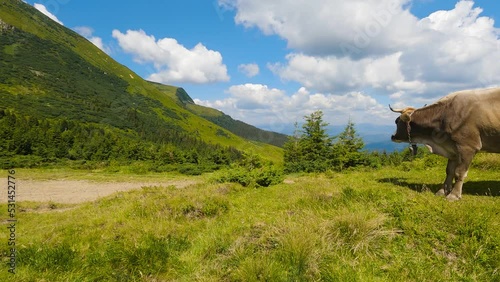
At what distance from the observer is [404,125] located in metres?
10.9

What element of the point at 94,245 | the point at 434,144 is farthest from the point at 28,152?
the point at 434,144

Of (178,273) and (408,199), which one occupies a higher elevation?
(408,199)

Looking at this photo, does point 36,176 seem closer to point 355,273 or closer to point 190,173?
point 190,173

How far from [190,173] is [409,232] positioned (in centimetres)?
4148

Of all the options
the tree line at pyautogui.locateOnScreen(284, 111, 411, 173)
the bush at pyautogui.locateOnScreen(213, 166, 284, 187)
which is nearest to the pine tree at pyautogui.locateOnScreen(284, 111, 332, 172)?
the tree line at pyautogui.locateOnScreen(284, 111, 411, 173)

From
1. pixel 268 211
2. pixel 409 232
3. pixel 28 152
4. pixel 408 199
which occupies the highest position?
pixel 408 199

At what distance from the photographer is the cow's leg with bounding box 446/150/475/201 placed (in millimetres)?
8539

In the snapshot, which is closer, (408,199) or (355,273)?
(355,273)

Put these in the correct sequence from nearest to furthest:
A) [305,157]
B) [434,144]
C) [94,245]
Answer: [94,245] → [434,144] → [305,157]

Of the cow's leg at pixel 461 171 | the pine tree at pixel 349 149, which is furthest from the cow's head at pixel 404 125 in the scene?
the pine tree at pixel 349 149

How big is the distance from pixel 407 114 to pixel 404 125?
0.52m

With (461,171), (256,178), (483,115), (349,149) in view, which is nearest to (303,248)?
(461,171)

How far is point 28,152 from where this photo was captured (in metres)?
66.8

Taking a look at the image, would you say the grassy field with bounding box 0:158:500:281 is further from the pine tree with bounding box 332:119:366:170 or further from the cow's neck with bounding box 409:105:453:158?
the pine tree with bounding box 332:119:366:170
